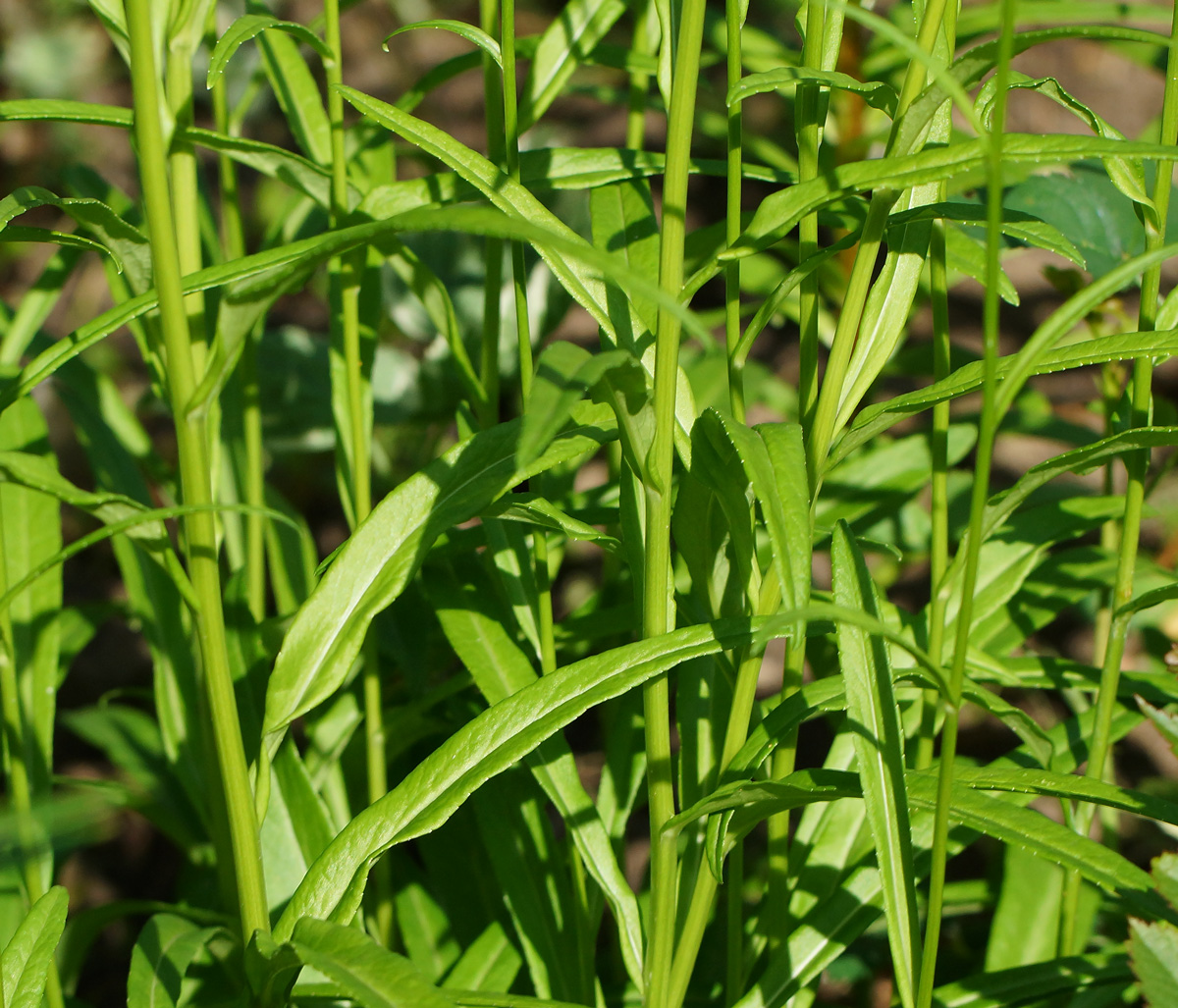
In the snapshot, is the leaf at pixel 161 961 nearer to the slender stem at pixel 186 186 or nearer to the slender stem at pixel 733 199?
the slender stem at pixel 186 186

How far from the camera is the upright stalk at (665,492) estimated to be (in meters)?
0.43

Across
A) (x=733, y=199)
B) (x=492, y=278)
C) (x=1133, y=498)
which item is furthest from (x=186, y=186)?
(x=1133, y=498)

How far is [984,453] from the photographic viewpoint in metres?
0.37

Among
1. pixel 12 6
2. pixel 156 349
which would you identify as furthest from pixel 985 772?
pixel 12 6

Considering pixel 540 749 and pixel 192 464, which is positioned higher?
pixel 192 464

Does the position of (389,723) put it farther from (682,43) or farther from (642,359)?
(682,43)

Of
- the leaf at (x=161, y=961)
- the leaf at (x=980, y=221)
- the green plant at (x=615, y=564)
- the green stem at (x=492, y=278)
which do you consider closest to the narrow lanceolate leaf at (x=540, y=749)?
the green plant at (x=615, y=564)

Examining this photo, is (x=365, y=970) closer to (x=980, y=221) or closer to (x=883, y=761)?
(x=883, y=761)

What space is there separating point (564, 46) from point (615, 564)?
372 mm

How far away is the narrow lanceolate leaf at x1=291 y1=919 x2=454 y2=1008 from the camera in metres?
0.39

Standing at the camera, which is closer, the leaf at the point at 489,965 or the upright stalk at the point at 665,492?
the upright stalk at the point at 665,492

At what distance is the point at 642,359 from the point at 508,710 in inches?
7.2

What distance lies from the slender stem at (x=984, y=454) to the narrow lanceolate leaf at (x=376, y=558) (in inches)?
7.0

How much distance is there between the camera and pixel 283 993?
19.6 inches
